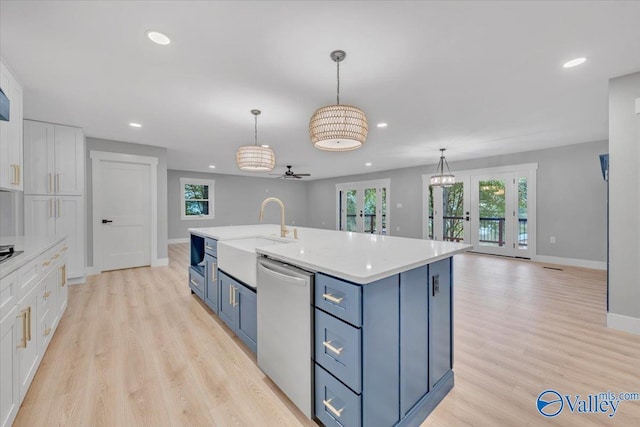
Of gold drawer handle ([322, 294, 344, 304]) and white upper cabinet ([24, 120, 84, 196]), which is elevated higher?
white upper cabinet ([24, 120, 84, 196])

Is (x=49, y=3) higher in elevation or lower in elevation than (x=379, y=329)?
higher

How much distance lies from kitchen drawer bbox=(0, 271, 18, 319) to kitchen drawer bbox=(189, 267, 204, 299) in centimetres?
169

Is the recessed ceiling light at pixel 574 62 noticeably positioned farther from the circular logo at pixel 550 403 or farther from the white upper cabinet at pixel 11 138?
the white upper cabinet at pixel 11 138

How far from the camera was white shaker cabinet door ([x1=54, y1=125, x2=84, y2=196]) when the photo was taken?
151 inches

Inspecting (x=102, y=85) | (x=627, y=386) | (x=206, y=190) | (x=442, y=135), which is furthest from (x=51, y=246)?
(x=206, y=190)

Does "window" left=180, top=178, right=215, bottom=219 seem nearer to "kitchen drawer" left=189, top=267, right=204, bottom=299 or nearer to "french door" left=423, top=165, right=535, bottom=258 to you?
"kitchen drawer" left=189, top=267, right=204, bottom=299

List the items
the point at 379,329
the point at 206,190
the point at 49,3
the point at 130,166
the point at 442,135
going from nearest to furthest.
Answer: the point at 379,329 < the point at 49,3 < the point at 442,135 < the point at 130,166 < the point at 206,190

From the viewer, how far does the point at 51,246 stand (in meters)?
2.23

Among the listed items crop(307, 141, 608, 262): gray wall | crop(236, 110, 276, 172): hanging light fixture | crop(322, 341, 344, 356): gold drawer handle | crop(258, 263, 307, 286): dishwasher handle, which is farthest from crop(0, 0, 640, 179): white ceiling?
crop(322, 341, 344, 356): gold drawer handle

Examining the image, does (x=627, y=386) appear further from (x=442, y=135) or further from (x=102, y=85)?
(x=102, y=85)

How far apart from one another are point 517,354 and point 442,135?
11.3ft

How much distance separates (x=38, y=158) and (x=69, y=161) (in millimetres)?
317

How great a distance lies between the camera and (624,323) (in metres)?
2.49

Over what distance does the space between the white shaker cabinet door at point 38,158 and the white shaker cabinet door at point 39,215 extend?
115mm
